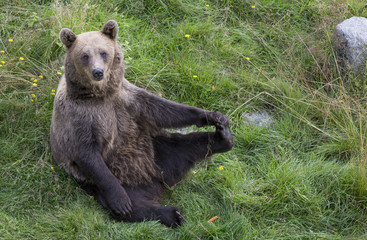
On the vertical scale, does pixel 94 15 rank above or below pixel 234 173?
above

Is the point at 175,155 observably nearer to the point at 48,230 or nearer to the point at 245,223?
the point at 245,223

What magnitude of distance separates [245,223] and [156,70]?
268 cm

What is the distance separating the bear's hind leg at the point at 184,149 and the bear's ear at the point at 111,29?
4.29 feet

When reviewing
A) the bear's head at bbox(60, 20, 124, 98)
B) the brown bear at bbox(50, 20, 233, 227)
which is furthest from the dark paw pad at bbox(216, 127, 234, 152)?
the bear's head at bbox(60, 20, 124, 98)

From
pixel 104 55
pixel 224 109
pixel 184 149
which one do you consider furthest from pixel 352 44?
pixel 104 55

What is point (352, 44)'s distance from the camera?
6973 millimetres

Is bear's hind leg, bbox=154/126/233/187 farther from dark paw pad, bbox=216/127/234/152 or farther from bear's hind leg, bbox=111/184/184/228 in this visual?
bear's hind leg, bbox=111/184/184/228

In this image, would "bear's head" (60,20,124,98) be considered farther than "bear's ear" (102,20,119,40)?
No

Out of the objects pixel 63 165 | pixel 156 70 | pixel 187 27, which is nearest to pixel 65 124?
pixel 63 165

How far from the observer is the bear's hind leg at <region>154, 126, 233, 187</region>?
5852mm

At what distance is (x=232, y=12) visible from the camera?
26.0 ft

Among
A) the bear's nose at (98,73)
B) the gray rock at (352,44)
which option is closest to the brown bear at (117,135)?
the bear's nose at (98,73)

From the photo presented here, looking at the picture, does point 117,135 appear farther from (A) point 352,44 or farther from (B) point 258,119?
(A) point 352,44

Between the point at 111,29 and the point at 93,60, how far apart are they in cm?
51
